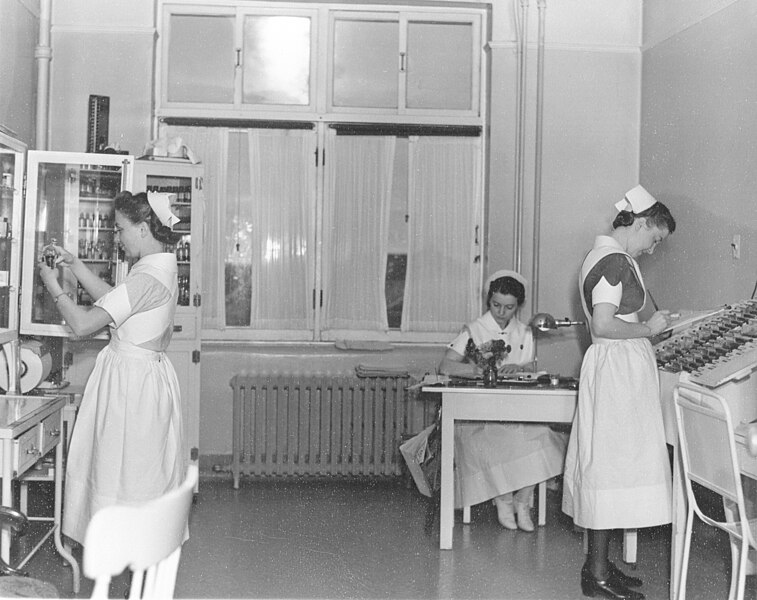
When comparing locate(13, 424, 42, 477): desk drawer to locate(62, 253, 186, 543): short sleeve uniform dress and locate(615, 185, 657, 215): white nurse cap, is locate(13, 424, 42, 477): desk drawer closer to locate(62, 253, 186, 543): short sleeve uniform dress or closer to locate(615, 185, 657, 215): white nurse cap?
locate(62, 253, 186, 543): short sleeve uniform dress

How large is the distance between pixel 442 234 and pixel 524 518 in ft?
6.52

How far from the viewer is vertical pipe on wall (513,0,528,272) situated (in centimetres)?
587

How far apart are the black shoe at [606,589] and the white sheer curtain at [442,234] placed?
2.52 metres

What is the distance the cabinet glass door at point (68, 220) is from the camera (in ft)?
14.8

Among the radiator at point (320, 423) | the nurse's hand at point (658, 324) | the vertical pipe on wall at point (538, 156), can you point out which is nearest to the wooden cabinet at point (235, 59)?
the vertical pipe on wall at point (538, 156)

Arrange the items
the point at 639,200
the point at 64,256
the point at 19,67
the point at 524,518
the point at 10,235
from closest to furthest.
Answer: the point at 64,256 → the point at 639,200 → the point at 10,235 → the point at 524,518 → the point at 19,67

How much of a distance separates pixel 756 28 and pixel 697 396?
2047mm

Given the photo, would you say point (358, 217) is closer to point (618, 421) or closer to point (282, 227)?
point (282, 227)

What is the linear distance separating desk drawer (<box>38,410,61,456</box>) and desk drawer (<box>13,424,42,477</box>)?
0.05 m

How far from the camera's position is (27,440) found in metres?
3.32

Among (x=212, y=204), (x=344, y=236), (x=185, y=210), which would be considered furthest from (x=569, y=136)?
(x=185, y=210)

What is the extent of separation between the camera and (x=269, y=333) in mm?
6094

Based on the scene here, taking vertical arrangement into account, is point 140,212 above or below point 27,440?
above

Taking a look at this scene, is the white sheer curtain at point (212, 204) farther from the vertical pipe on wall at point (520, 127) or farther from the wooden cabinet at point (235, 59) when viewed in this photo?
the vertical pipe on wall at point (520, 127)
